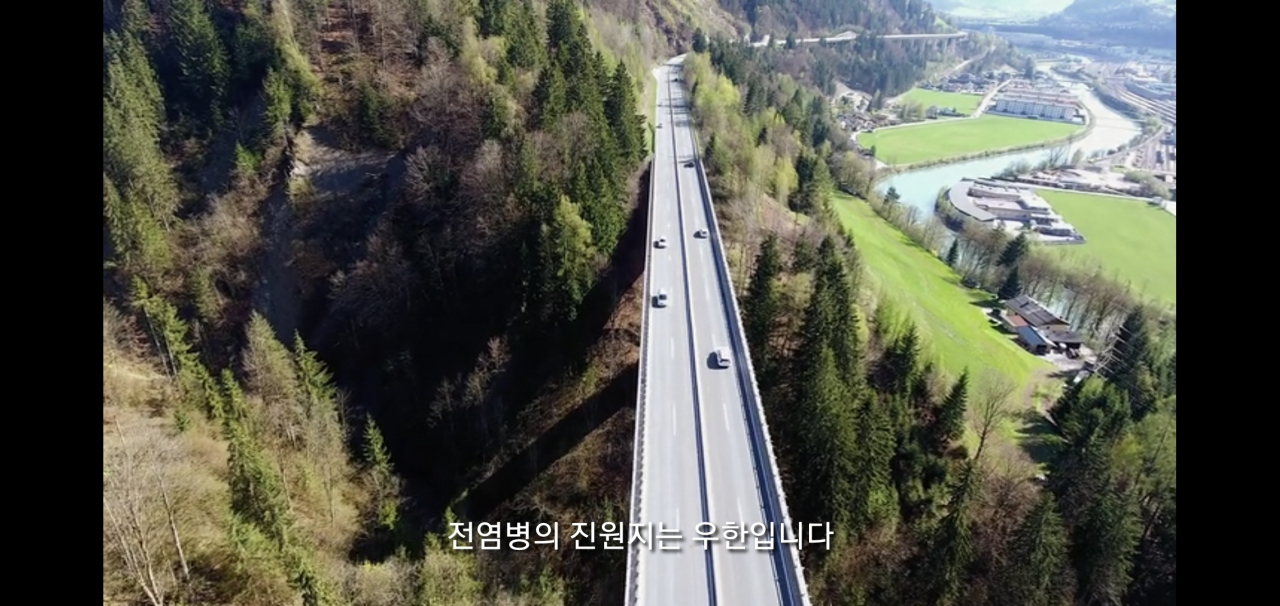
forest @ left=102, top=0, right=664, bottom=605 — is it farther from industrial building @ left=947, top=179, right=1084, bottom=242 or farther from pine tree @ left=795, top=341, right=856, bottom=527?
industrial building @ left=947, top=179, right=1084, bottom=242

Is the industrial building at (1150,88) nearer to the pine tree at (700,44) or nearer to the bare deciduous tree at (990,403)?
the pine tree at (700,44)

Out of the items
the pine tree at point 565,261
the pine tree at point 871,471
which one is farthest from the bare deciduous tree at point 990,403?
the pine tree at point 565,261

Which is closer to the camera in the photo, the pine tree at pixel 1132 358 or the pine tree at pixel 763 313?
the pine tree at pixel 763 313

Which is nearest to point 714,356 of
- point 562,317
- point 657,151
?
point 562,317

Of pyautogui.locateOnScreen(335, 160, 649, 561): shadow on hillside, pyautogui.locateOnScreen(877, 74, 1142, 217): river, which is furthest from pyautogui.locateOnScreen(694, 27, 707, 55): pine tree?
pyautogui.locateOnScreen(335, 160, 649, 561): shadow on hillside
